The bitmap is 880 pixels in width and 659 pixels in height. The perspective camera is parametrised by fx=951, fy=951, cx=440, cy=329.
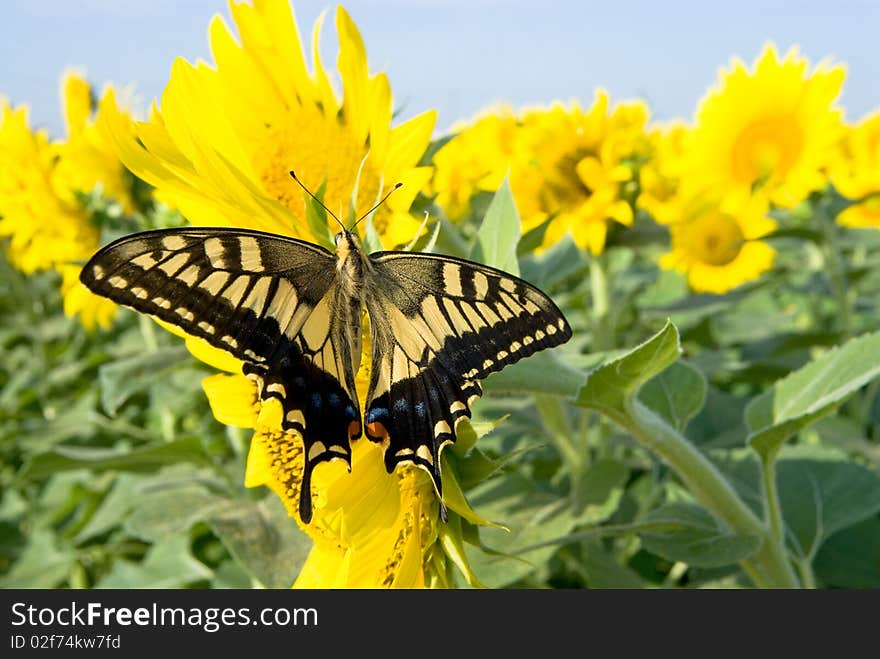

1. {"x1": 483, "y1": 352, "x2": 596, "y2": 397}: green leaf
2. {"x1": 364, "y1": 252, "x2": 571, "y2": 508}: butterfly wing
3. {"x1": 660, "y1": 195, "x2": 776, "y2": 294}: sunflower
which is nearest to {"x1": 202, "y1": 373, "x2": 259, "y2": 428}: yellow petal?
{"x1": 364, "y1": 252, "x2": 571, "y2": 508}: butterfly wing

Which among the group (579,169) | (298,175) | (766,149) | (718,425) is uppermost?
(766,149)

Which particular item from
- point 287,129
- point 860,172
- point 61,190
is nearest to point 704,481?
point 287,129

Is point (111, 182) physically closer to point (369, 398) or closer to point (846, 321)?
point (369, 398)

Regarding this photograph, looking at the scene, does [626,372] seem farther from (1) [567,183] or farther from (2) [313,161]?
(1) [567,183]

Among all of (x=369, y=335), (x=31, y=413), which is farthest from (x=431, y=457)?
(x=31, y=413)

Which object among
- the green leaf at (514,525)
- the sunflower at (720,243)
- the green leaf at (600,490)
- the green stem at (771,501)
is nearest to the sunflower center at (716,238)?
the sunflower at (720,243)

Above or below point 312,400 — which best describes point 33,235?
above
